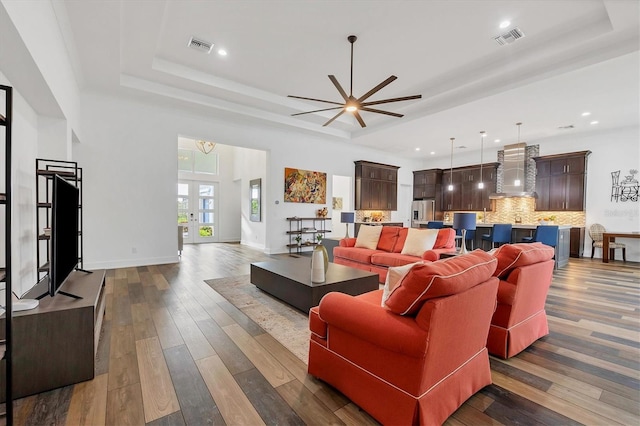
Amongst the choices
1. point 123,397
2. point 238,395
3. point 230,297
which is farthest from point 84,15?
point 238,395

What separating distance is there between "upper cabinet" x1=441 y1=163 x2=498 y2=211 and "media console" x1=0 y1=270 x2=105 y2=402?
10.7 meters

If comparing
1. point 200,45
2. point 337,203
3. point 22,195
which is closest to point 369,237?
point 200,45

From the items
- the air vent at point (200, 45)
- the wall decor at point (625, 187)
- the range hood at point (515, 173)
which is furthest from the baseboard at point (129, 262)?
the wall decor at point (625, 187)

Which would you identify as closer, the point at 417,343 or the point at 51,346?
the point at 417,343

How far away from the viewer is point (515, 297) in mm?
2242

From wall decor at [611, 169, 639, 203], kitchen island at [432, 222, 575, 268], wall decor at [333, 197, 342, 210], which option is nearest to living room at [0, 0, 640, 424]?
wall decor at [611, 169, 639, 203]

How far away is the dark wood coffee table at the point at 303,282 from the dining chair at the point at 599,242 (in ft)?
24.0

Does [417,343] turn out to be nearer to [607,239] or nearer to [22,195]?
[22,195]

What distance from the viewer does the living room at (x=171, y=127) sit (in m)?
3.12

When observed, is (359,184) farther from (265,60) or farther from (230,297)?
(230,297)

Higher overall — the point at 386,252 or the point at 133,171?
the point at 133,171

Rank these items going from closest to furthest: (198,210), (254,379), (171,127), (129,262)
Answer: (254,379)
(129,262)
(171,127)
(198,210)

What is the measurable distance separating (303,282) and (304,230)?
498 cm

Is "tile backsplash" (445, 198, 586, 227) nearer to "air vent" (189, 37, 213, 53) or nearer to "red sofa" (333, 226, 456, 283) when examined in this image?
"red sofa" (333, 226, 456, 283)
